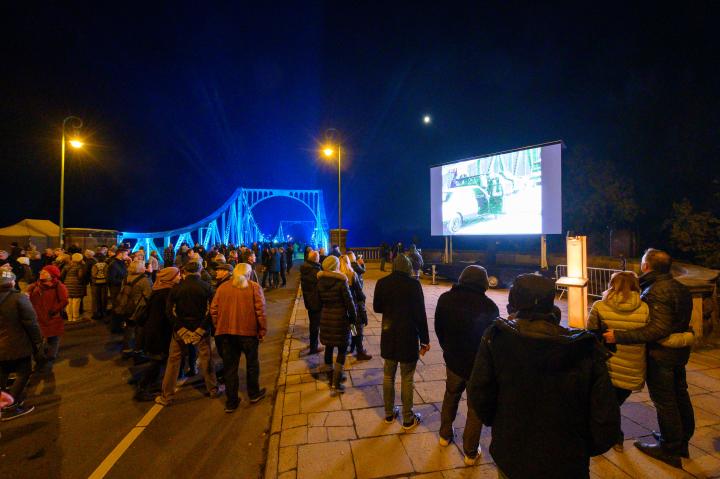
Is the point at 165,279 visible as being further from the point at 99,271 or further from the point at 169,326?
the point at 99,271

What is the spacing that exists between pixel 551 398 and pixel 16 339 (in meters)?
5.24

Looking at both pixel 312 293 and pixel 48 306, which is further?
pixel 312 293

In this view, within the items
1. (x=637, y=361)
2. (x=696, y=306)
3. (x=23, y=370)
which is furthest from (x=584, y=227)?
(x=23, y=370)

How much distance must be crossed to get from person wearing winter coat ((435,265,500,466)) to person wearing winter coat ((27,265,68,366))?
5.48 meters

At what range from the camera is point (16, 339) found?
384 centimetres

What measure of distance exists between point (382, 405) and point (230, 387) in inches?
69.1

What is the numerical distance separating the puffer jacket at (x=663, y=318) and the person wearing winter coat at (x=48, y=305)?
685 cm

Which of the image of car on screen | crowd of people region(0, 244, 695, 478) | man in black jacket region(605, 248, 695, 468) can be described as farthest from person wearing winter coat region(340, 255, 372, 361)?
the image of car on screen

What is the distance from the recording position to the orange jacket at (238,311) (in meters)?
3.91

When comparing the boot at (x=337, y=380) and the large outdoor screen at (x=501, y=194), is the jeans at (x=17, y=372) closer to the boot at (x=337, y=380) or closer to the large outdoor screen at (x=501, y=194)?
the boot at (x=337, y=380)

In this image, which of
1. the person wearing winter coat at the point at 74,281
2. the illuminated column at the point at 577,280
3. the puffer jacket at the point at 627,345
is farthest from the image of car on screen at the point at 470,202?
the person wearing winter coat at the point at 74,281

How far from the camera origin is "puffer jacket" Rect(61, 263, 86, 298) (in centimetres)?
789

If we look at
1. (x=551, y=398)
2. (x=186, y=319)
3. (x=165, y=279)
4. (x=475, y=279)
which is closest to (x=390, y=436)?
(x=475, y=279)

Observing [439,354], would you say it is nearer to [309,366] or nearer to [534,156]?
[309,366]
